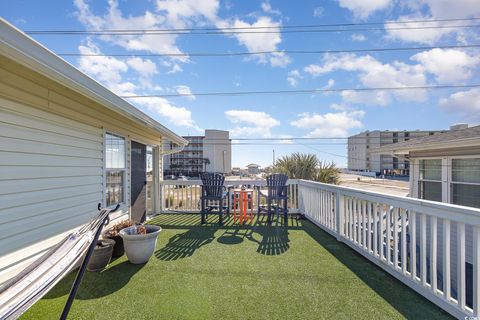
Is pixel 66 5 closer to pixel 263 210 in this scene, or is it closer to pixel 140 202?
pixel 140 202

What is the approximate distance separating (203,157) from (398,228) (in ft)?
161

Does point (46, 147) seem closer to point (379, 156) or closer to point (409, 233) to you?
point (409, 233)

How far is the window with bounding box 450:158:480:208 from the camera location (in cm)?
442

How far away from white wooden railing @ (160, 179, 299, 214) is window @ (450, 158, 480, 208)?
11.0ft

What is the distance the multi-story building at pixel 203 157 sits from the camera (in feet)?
156

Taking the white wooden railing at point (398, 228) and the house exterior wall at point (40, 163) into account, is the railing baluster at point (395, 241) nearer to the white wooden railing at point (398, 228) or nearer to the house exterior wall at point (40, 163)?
the white wooden railing at point (398, 228)

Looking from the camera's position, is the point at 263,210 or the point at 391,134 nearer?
the point at 263,210

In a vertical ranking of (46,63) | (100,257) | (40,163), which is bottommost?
(100,257)

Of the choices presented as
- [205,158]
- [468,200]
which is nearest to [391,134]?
[205,158]

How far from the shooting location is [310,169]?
7543 millimetres

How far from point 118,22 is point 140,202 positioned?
6221mm

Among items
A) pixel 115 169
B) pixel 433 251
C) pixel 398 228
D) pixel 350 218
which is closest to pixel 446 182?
pixel 398 228

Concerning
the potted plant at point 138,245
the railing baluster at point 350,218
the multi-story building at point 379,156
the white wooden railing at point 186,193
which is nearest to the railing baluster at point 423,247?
the railing baluster at point 350,218

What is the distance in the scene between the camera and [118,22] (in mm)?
7332
